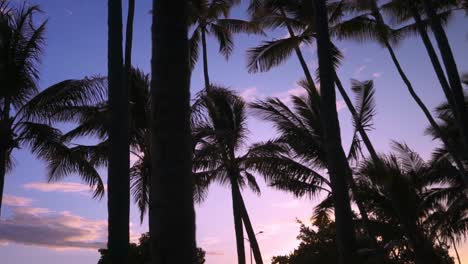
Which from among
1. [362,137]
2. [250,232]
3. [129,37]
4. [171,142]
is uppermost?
[129,37]

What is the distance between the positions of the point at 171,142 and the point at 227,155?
16.3 metres

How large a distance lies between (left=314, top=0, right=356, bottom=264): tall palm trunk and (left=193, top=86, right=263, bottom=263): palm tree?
8430 mm

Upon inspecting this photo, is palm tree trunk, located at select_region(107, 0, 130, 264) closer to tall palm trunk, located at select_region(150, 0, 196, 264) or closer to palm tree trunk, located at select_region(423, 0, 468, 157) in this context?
tall palm trunk, located at select_region(150, 0, 196, 264)

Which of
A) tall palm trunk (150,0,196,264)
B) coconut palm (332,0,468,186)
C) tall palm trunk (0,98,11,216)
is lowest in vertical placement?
tall palm trunk (150,0,196,264)

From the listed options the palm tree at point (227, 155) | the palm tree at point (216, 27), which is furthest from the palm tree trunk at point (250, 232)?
the palm tree at point (216, 27)

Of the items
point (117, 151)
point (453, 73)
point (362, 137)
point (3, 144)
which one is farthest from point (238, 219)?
point (117, 151)

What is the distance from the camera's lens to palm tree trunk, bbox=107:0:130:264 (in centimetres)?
752

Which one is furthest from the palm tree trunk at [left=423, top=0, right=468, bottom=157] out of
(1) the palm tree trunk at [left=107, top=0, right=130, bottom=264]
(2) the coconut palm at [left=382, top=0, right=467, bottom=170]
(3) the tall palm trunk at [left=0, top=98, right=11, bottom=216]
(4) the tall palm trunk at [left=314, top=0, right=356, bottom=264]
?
(3) the tall palm trunk at [left=0, top=98, right=11, bottom=216]

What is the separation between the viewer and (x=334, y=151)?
8562 mm

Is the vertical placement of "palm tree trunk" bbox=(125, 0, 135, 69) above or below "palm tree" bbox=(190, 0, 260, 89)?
below

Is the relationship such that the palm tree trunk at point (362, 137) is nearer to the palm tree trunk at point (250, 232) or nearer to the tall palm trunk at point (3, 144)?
the palm tree trunk at point (250, 232)

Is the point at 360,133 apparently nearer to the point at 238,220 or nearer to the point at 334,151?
the point at 238,220

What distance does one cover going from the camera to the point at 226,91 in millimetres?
19344

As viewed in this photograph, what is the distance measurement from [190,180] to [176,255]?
0.51 m
